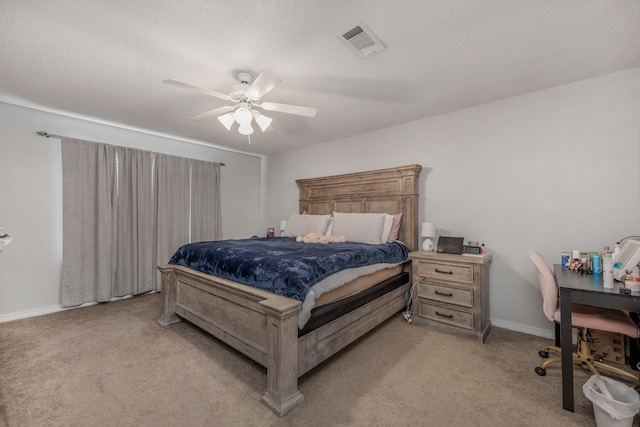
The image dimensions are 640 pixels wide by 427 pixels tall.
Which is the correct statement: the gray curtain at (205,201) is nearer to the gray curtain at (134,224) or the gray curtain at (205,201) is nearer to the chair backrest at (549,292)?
the gray curtain at (134,224)

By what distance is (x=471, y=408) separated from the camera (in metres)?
1.63

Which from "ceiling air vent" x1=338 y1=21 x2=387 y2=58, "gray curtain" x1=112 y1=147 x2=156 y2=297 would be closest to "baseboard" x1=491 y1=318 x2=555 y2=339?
"ceiling air vent" x1=338 y1=21 x2=387 y2=58

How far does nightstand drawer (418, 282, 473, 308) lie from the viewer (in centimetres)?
257

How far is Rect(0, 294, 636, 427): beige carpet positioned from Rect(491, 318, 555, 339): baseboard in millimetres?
150

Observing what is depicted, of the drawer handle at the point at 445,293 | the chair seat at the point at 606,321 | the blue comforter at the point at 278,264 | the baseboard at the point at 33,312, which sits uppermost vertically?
the blue comforter at the point at 278,264

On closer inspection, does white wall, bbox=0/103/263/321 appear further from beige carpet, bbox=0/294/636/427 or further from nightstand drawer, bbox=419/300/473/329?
nightstand drawer, bbox=419/300/473/329

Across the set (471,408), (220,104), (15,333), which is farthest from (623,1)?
(15,333)

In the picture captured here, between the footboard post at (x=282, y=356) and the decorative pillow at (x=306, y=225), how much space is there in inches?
85.0

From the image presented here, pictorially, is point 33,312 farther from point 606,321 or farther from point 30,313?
point 606,321

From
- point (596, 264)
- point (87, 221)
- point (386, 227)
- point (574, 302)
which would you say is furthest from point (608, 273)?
point (87, 221)

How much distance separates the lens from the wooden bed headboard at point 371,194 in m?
3.43

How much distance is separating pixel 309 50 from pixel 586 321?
2.75 m

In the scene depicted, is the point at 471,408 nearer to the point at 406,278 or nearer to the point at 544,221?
the point at 406,278

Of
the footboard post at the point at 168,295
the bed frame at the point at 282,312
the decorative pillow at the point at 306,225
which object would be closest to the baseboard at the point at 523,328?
the bed frame at the point at 282,312
